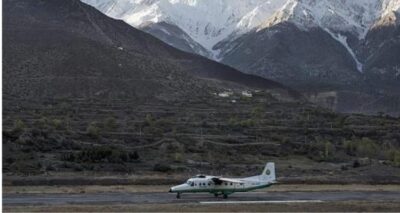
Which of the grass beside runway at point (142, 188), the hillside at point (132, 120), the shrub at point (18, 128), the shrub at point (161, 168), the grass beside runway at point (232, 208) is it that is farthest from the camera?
the shrub at point (18, 128)

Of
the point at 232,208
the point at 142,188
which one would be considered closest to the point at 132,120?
the point at 142,188

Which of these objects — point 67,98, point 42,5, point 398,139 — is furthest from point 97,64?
point 398,139

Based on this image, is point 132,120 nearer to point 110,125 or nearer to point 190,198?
point 110,125

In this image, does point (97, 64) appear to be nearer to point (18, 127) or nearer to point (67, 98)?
point (67, 98)

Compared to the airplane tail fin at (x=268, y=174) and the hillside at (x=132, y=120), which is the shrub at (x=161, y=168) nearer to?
the hillside at (x=132, y=120)

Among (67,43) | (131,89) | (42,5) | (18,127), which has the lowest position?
(18,127)

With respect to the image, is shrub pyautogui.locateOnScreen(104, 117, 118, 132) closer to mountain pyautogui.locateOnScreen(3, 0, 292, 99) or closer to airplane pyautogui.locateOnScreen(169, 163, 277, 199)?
mountain pyautogui.locateOnScreen(3, 0, 292, 99)

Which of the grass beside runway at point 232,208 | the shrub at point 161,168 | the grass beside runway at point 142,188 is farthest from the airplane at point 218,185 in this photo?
the shrub at point 161,168
